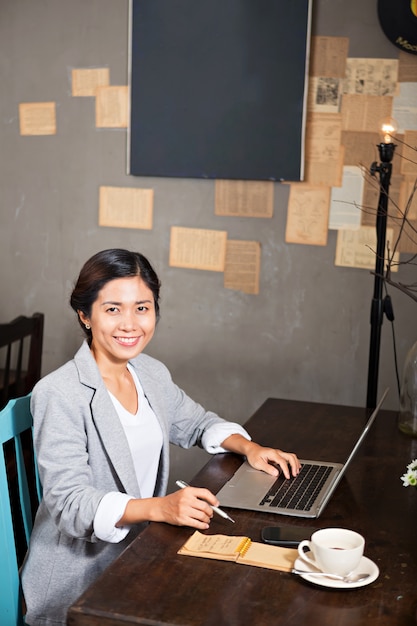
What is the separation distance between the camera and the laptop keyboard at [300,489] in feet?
5.26

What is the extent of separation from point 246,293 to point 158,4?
1.11 metres

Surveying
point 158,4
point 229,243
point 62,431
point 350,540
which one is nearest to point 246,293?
point 229,243

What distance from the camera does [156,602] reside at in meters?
1.22

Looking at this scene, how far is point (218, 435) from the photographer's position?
1.94 m

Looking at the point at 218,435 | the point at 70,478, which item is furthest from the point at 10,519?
the point at 218,435

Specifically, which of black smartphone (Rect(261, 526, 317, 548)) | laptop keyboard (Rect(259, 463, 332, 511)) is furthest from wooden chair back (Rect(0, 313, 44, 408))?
black smartphone (Rect(261, 526, 317, 548))

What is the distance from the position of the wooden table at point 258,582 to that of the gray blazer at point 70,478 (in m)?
0.17

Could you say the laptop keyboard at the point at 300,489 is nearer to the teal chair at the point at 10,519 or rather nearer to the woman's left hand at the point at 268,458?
the woman's left hand at the point at 268,458

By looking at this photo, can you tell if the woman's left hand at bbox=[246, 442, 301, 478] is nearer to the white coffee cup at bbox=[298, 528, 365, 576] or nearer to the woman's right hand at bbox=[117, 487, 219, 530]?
the woman's right hand at bbox=[117, 487, 219, 530]

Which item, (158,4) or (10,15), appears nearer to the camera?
(158,4)

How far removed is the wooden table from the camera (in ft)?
3.89

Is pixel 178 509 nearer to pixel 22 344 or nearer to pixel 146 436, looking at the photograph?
pixel 146 436

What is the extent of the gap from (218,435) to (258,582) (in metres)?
0.66

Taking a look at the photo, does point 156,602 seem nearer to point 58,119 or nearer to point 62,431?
point 62,431
